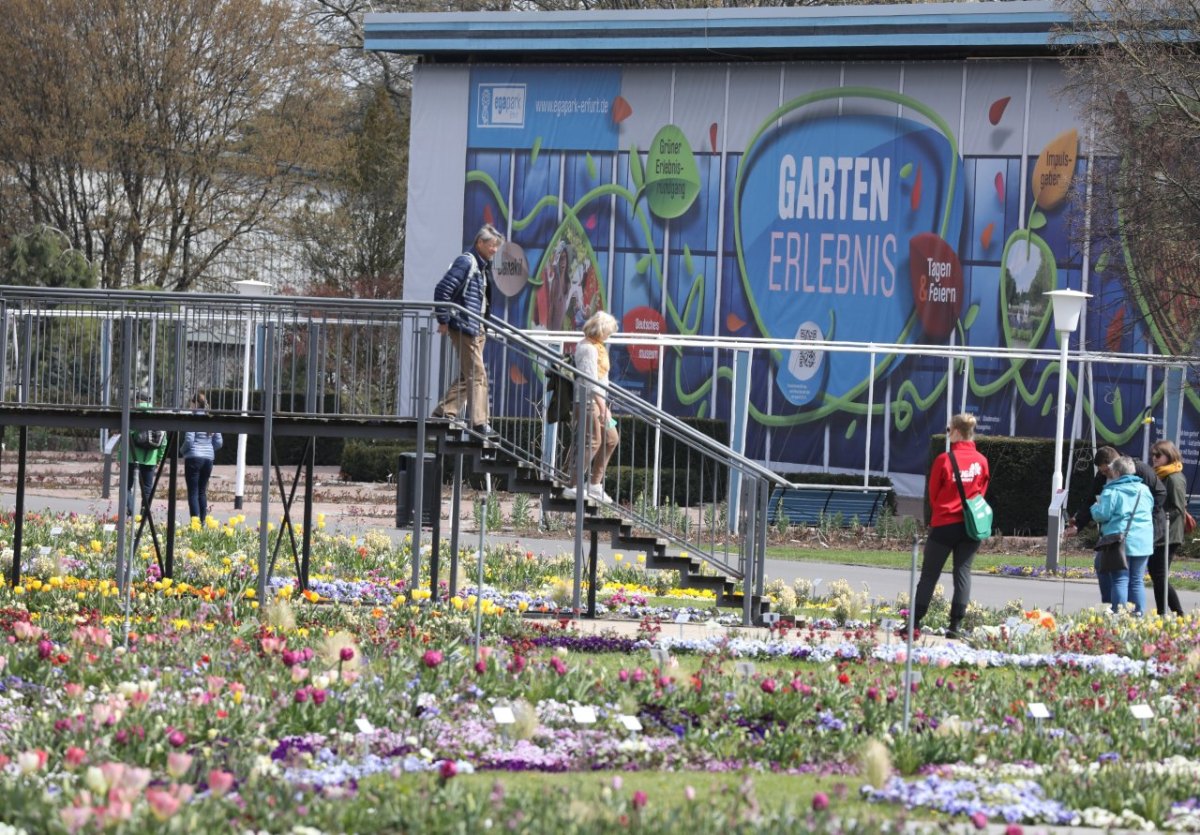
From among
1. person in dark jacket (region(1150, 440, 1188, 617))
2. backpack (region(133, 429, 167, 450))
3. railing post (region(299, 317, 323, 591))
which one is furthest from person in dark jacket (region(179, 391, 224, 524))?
person in dark jacket (region(1150, 440, 1188, 617))

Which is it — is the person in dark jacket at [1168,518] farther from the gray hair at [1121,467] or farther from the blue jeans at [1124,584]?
the gray hair at [1121,467]

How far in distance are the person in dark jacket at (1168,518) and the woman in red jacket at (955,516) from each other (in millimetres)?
2779

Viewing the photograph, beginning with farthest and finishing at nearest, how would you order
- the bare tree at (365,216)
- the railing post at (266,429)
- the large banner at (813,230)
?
the bare tree at (365,216) → the large banner at (813,230) → the railing post at (266,429)

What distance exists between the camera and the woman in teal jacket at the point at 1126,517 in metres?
15.4

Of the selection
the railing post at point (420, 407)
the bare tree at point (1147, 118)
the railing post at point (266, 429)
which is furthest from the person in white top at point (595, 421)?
the bare tree at point (1147, 118)

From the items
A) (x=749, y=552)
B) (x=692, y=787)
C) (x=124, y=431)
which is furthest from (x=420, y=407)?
(x=692, y=787)

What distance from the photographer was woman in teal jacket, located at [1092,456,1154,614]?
50.6ft

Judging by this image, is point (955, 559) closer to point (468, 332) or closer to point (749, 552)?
point (749, 552)

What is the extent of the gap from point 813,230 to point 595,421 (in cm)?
2185

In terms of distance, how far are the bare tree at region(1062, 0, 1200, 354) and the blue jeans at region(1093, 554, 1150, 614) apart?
1054cm

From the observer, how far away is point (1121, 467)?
15.6m

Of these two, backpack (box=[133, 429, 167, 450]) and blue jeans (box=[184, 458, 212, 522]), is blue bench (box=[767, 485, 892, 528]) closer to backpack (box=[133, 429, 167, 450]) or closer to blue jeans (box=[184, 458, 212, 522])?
blue jeans (box=[184, 458, 212, 522])

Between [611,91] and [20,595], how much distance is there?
25.7 m

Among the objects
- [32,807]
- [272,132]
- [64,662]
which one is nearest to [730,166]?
[272,132]
